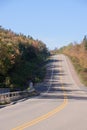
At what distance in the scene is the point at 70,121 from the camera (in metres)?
21.7

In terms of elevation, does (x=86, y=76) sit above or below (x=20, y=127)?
above

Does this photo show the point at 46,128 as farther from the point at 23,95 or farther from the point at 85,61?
the point at 85,61

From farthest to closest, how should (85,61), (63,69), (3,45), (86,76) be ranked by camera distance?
(85,61)
(63,69)
(86,76)
(3,45)

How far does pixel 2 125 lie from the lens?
1919 centimetres

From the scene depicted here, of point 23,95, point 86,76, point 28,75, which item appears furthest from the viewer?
point 86,76

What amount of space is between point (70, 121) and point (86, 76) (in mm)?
89387

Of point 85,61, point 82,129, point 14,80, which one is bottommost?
point 82,129

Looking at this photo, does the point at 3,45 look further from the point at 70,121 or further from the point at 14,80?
the point at 70,121

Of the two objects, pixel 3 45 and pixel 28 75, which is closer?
pixel 3 45

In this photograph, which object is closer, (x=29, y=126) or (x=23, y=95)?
(x=29, y=126)

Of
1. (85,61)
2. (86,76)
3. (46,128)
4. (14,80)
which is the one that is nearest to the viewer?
→ (46,128)

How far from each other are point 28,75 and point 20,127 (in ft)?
231

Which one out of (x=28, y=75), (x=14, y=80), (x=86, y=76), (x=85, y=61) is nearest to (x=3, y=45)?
(x=14, y=80)

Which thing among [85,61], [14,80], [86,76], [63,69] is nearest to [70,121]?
[14,80]
